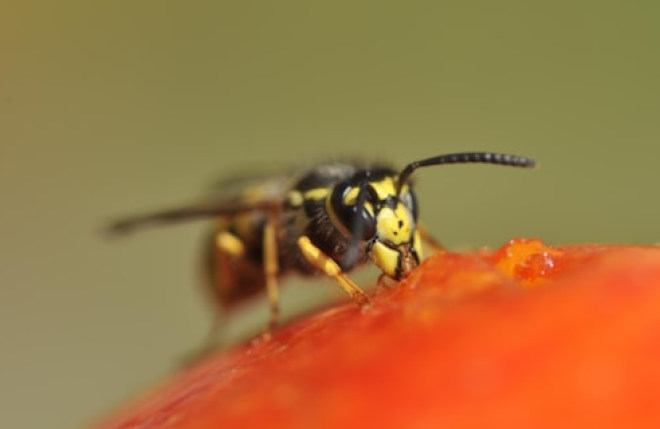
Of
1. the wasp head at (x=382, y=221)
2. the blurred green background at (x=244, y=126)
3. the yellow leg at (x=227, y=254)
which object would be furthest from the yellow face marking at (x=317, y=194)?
the blurred green background at (x=244, y=126)

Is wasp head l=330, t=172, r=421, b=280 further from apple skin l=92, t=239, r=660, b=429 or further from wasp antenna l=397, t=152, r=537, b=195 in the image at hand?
apple skin l=92, t=239, r=660, b=429

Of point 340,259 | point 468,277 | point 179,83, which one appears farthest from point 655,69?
point 468,277

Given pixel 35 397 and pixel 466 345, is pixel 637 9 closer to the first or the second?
pixel 35 397

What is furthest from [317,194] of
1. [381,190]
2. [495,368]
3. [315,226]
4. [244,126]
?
[244,126]

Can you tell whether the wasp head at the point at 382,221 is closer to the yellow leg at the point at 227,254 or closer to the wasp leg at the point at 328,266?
the wasp leg at the point at 328,266

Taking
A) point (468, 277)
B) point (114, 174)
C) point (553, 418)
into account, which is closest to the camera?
point (553, 418)

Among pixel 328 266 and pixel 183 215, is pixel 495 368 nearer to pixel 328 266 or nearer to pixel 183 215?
pixel 328 266

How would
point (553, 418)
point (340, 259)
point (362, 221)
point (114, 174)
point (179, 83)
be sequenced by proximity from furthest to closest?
point (179, 83) → point (114, 174) → point (340, 259) → point (362, 221) → point (553, 418)

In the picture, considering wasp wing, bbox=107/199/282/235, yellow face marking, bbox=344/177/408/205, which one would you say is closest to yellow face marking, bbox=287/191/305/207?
wasp wing, bbox=107/199/282/235
